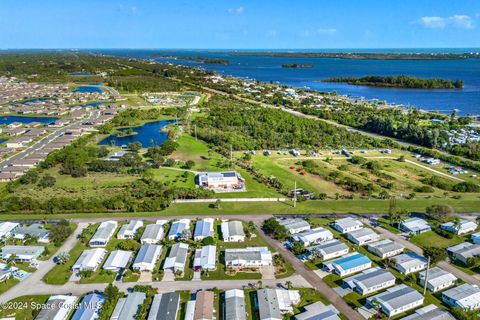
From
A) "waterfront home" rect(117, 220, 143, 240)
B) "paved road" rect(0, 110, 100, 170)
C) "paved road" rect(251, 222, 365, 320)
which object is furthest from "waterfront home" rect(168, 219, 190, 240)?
"paved road" rect(0, 110, 100, 170)

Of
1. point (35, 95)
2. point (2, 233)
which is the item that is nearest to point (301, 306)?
point (2, 233)

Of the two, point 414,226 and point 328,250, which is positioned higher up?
point 414,226

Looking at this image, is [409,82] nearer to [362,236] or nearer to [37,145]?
[362,236]

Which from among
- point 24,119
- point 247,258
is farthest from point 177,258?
point 24,119

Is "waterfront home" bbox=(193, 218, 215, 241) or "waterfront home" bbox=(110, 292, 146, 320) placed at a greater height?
"waterfront home" bbox=(193, 218, 215, 241)

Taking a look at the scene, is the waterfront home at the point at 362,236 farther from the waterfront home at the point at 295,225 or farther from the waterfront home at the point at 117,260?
the waterfront home at the point at 117,260

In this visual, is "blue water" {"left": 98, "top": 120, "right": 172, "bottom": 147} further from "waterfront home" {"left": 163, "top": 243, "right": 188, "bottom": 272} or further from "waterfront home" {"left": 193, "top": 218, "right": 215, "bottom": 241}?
"waterfront home" {"left": 163, "top": 243, "right": 188, "bottom": 272}
